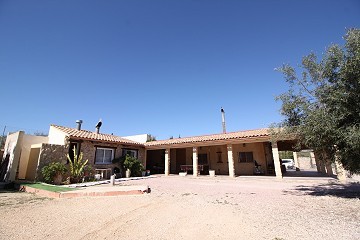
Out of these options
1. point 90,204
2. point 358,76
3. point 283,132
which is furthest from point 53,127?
point 358,76

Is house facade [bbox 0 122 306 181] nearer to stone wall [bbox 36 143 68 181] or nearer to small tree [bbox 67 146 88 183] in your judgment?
stone wall [bbox 36 143 68 181]

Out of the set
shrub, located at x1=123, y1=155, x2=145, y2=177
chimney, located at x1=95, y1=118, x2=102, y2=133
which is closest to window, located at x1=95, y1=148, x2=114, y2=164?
shrub, located at x1=123, y1=155, x2=145, y2=177

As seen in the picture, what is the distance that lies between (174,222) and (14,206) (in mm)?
5837

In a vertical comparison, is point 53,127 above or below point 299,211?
above

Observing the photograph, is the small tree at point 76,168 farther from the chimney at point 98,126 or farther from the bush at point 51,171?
the chimney at point 98,126

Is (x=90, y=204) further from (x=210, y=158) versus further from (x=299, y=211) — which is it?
(x=210, y=158)

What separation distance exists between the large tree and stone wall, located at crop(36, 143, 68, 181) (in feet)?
44.9

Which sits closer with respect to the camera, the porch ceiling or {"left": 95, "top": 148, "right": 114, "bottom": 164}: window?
the porch ceiling

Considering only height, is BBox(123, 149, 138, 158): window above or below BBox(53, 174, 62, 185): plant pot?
above

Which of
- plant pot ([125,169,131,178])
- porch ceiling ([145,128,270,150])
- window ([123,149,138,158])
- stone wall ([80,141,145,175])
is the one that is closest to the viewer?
stone wall ([80,141,145,175])

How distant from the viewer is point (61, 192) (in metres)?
8.41

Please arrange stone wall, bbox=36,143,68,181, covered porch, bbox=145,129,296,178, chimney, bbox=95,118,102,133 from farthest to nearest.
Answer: chimney, bbox=95,118,102,133
covered porch, bbox=145,129,296,178
stone wall, bbox=36,143,68,181

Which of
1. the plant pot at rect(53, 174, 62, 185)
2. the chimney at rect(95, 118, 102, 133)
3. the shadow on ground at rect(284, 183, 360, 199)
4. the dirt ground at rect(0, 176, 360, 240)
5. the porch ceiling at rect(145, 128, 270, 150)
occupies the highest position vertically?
the chimney at rect(95, 118, 102, 133)

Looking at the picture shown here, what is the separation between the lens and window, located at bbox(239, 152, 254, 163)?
18636mm
